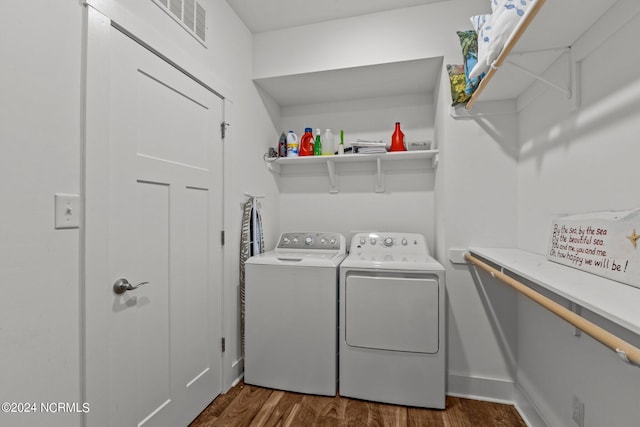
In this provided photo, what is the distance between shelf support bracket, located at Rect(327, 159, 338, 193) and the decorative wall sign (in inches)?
67.4

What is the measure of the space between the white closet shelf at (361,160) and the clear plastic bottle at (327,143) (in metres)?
0.08

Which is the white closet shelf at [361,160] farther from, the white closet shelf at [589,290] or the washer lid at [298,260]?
the white closet shelf at [589,290]

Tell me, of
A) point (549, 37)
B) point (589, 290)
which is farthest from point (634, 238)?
point (549, 37)

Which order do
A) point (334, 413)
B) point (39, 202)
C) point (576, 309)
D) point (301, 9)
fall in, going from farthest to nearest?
point (301, 9)
point (334, 413)
point (576, 309)
point (39, 202)

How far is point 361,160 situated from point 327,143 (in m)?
0.35

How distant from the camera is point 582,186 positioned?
1.24 metres

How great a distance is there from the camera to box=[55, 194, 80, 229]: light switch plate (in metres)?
0.98

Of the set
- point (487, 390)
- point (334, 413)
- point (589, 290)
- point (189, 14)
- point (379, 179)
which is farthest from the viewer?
point (379, 179)

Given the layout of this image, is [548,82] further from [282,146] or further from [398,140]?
[282,146]

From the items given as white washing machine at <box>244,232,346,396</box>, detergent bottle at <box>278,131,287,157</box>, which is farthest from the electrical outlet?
detergent bottle at <box>278,131,287,157</box>

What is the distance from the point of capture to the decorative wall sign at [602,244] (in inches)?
34.6

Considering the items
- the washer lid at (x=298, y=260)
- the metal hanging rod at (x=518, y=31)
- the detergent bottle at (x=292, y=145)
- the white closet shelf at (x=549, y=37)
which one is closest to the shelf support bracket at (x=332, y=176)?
the detergent bottle at (x=292, y=145)

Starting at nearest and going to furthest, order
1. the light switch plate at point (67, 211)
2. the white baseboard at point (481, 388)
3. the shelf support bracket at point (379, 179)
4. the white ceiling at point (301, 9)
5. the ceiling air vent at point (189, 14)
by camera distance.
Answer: the light switch plate at point (67, 211)
the ceiling air vent at point (189, 14)
the white baseboard at point (481, 388)
the white ceiling at point (301, 9)
the shelf support bracket at point (379, 179)

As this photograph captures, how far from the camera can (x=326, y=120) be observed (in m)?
2.79
